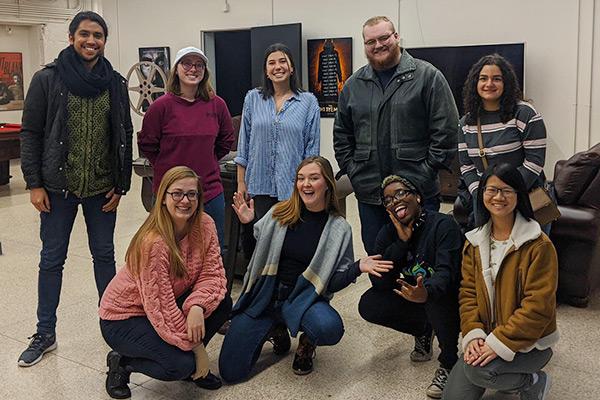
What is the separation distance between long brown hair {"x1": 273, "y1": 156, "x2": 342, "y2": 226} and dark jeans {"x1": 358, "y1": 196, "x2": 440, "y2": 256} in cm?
22

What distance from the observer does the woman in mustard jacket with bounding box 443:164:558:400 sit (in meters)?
2.50

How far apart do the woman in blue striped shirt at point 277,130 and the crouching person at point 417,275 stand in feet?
2.31

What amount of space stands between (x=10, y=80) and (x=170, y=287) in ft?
31.7

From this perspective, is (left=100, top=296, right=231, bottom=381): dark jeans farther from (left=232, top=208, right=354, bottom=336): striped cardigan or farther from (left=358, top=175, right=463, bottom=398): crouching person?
(left=358, top=175, right=463, bottom=398): crouching person

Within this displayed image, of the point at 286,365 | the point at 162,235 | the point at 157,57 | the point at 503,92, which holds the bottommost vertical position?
the point at 286,365

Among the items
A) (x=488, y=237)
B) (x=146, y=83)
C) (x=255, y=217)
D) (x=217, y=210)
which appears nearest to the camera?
(x=488, y=237)

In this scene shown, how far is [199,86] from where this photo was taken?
3488mm

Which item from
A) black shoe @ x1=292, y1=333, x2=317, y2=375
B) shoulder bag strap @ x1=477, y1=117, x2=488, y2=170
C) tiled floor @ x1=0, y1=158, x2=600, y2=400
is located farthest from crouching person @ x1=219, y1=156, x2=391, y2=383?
shoulder bag strap @ x1=477, y1=117, x2=488, y2=170

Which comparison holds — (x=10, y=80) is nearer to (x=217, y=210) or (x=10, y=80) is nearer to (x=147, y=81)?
(x=147, y=81)

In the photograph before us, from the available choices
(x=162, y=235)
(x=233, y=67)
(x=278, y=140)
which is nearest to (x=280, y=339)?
(x=162, y=235)

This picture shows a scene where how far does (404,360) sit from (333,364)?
13.5 inches

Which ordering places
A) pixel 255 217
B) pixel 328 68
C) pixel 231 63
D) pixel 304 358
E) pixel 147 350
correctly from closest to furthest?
pixel 147 350 < pixel 304 358 < pixel 255 217 < pixel 328 68 < pixel 231 63

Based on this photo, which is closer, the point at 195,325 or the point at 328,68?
the point at 195,325

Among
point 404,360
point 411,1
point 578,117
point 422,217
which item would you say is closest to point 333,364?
point 404,360
